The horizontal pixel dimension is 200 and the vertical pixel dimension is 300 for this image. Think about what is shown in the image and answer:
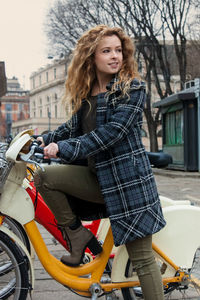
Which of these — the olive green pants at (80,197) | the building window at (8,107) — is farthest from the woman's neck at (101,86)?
the building window at (8,107)

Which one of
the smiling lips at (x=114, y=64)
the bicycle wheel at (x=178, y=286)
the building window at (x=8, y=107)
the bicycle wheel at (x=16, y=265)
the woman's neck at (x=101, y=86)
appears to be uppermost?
the building window at (x=8, y=107)

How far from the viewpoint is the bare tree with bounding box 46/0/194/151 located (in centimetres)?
2192

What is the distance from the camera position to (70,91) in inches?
105

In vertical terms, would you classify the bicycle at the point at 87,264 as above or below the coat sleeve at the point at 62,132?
below

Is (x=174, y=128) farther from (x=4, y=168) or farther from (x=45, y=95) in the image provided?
(x=45, y=95)

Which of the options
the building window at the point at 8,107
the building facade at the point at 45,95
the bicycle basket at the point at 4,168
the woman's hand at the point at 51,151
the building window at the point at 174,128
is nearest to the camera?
the woman's hand at the point at 51,151

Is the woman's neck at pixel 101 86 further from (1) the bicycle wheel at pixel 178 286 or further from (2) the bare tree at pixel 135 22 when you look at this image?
(2) the bare tree at pixel 135 22

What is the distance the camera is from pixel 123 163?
2.36m

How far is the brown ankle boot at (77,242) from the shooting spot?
2.46 meters

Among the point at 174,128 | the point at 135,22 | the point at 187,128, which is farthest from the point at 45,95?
the point at 187,128

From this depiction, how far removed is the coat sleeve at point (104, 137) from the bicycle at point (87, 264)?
208mm

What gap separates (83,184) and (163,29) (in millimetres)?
21569

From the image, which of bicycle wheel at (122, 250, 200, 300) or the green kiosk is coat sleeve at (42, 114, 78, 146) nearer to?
bicycle wheel at (122, 250, 200, 300)

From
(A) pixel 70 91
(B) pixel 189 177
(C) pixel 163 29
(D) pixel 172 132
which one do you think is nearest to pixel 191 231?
(A) pixel 70 91
